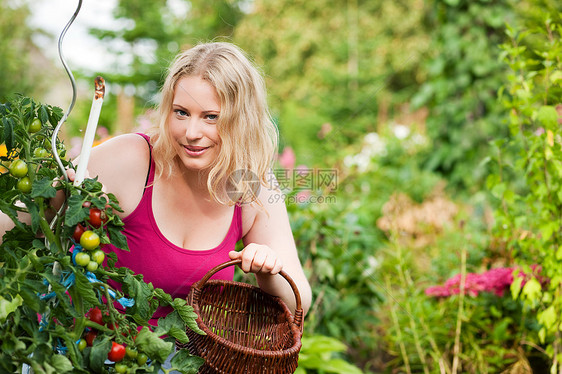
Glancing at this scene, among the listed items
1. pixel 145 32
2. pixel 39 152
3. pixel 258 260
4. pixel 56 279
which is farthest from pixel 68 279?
pixel 145 32

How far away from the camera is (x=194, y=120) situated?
1.33 meters

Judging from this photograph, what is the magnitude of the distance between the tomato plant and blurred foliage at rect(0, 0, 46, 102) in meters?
5.26

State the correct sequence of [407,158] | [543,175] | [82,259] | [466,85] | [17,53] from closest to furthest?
[82,259] < [543,175] < [466,85] < [407,158] < [17,53]

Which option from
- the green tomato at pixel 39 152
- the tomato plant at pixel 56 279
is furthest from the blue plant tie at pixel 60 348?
the green tomato at pixel 39 152

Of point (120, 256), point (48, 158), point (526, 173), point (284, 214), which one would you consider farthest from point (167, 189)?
point (526, 173)

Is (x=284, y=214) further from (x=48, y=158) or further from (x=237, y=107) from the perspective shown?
(x=48, y=158)

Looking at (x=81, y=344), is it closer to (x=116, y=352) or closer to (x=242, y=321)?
(x=116, y=352)

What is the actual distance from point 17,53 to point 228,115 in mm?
7955

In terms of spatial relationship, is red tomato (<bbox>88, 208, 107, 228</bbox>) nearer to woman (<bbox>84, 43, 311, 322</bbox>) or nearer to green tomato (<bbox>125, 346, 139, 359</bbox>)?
green tomato (<bbox>125, 346, 139, 359</bbox>)

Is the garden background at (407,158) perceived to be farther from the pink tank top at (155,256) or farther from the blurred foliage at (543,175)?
the pink tank top at (155,256)

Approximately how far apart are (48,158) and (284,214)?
77 cm

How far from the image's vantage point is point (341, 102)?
29.5ft

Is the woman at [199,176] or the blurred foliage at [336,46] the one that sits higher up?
the blurred foliage at [336,46]

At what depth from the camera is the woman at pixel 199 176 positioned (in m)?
1.35
